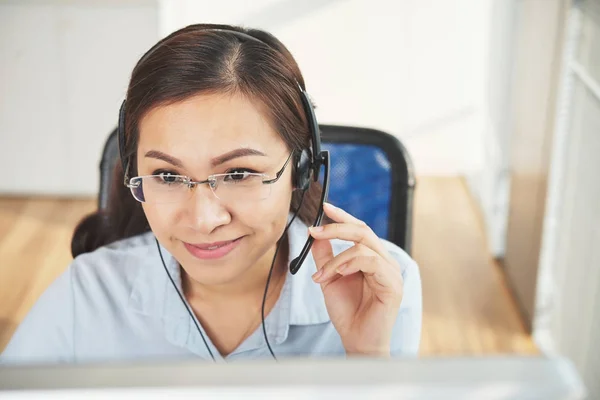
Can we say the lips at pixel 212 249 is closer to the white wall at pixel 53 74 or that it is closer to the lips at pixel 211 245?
the lips at pixel 211 245

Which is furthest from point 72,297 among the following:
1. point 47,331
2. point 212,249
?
point 212,249

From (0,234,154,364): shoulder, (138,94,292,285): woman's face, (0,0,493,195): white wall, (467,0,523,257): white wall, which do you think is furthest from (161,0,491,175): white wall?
(467,0,523,257): white wall

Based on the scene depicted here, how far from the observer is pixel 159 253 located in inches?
29.0

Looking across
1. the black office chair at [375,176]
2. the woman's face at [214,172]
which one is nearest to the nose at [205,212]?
the woman's face at [214,172]

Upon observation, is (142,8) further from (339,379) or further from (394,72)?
(339,379)

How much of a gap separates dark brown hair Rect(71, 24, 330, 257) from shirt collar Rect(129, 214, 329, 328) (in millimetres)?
50

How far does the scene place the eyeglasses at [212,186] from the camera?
2.07 feet

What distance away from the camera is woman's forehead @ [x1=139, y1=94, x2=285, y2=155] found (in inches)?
24.4

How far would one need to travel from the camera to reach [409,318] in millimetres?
724

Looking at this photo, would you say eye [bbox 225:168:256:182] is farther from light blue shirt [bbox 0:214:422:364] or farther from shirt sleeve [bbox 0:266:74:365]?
shirt sleeve [bbox 0:266:74:365]

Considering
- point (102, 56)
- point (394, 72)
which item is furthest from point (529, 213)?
point (102, 56)

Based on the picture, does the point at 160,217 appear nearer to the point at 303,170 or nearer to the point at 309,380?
the point at 303,170

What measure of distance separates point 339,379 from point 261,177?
31 centimetres

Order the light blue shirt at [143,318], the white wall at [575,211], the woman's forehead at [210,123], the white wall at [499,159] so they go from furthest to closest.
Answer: the white wall at [499,159] < the white wall at [575,211] < the light blue shirt at [143,318] < the woman's forehead at [210,123]
